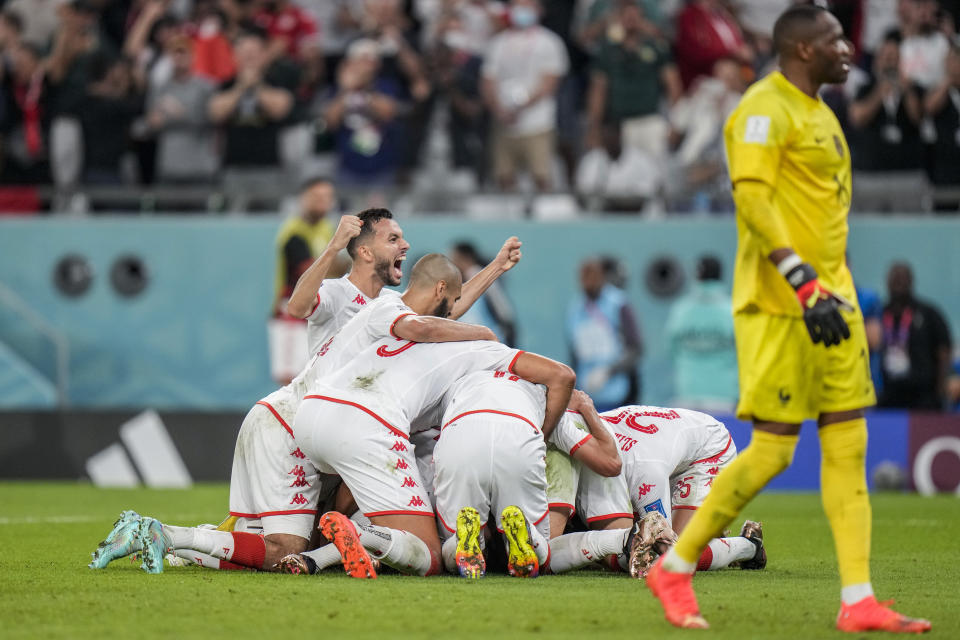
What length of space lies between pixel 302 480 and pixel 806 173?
330cm

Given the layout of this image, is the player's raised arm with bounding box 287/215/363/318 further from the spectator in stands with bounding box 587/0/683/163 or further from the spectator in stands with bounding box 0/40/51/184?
the spectator in stands with bounding box 0/40/51/184

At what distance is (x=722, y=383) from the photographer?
45.8 ft

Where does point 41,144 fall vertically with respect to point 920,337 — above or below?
above

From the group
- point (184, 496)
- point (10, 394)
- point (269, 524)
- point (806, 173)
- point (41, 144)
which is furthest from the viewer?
point (41, 144)

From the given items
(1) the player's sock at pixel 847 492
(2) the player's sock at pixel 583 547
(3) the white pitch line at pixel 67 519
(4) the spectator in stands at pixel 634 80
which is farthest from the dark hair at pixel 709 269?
(1) the player's sock at pixel 847 492

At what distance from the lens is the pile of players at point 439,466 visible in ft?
23.6

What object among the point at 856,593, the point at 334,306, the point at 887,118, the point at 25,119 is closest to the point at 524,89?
the point at 887,118

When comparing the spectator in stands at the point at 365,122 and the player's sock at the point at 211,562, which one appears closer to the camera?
the player's sock at the point at 211,562

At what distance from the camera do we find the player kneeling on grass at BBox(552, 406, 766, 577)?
7.57 metres

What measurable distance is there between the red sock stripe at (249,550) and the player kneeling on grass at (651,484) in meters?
1.51

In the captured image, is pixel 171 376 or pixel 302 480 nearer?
pixel 302 480

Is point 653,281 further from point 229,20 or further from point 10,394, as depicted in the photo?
point 10,394

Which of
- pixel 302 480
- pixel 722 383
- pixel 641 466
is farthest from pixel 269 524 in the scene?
pixel 722 383

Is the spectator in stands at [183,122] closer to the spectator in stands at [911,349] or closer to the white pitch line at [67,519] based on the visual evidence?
the white pitch line at [67,519]
